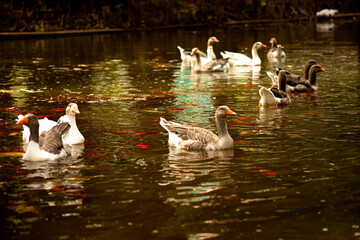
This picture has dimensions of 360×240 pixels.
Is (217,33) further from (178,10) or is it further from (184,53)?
(184,53)

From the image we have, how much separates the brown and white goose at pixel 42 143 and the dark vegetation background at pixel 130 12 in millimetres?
34354

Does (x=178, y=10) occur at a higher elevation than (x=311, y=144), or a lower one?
higher

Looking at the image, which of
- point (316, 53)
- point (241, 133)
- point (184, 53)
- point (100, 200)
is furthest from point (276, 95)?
point (316, 53)

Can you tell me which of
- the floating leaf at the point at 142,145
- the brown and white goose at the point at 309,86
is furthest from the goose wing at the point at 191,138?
the brown and white goose at the point at 309,86

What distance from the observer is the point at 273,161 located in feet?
35.0

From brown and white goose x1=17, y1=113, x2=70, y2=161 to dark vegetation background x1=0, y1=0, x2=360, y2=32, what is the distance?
3435cm

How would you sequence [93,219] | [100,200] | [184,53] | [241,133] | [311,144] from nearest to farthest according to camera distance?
[93,219], [100,200], [311,144], [241,133], [184,53]

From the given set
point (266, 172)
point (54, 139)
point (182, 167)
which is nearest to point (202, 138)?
point (182, 167)

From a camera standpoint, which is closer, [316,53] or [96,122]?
[96,122]

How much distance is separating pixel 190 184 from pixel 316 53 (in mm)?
19814

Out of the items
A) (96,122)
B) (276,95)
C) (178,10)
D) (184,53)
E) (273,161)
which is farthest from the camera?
(178,10)

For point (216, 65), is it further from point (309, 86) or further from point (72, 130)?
A: point (72, 130)

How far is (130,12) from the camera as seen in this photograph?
48.2 meters

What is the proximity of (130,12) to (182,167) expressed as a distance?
38902mm
